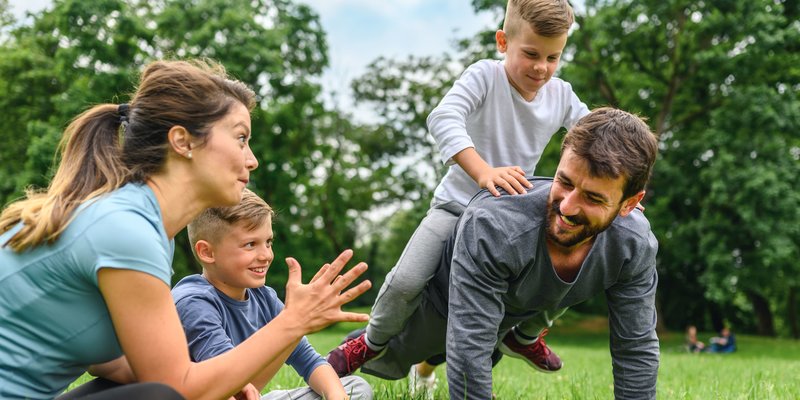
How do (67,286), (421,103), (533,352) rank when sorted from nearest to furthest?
(67,286) → (533,352) → (421,103)

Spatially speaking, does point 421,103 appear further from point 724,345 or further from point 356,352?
point 356,352

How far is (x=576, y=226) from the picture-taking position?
10.6 ft

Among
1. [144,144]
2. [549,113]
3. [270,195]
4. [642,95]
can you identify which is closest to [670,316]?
[642,95]

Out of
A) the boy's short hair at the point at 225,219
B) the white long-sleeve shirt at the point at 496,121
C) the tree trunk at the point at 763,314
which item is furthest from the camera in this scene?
the tree trunk at the point at 763,314

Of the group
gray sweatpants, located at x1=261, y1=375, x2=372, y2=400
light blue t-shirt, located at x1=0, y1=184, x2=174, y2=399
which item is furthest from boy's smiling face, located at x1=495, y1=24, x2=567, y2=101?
light blue t-shirt, located at x1=0, y1=184, x2=174, y2=399

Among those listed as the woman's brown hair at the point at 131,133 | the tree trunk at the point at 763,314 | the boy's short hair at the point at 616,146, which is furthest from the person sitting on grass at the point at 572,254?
the tree trunk at the point at 763,314

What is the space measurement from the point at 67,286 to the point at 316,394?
1643 millimetres

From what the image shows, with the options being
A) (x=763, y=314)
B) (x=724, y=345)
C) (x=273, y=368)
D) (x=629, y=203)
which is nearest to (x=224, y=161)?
(x=273, y=368)

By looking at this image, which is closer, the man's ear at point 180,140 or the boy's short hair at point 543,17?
the man's ear at point 180,140

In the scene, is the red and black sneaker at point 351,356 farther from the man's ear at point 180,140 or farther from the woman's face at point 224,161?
the man's ear at point 180,140

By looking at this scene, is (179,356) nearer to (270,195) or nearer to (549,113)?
(549,113)

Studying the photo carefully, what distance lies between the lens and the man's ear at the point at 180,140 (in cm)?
258

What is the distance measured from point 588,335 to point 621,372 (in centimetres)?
2562

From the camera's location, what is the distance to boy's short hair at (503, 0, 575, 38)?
159 inches
